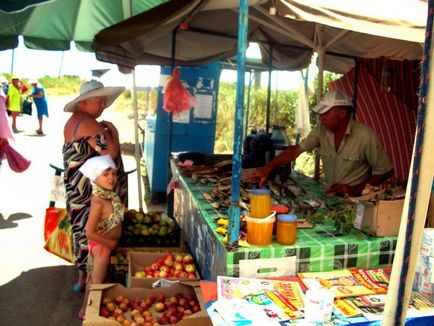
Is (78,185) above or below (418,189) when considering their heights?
below

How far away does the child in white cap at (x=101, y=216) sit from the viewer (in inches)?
142

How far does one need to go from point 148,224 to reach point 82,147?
0.99 m

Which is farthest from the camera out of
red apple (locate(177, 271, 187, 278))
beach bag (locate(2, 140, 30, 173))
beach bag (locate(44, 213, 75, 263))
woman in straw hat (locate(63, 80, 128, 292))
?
beach bag (locate(2, 140, 30, 173))

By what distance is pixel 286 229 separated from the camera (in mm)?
2514

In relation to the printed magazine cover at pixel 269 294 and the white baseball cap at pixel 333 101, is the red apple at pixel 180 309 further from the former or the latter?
the white baseball cap at pixel 333 101

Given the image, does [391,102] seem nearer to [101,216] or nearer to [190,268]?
[190,268]

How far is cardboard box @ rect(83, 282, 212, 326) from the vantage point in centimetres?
258

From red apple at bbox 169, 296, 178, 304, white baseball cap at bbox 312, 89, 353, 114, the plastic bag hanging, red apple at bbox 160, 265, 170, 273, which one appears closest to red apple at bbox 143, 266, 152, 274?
red apple at bbox 160, 265, 170, 273

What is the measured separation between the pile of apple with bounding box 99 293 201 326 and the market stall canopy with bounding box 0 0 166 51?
4.33 m

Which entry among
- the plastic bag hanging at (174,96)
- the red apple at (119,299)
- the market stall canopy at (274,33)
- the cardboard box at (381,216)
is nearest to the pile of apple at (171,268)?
the red apple at (119,299)

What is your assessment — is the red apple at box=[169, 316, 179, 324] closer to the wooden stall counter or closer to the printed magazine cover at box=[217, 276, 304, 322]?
the wooden stall counter

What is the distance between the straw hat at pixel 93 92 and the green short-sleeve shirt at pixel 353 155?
1.89m

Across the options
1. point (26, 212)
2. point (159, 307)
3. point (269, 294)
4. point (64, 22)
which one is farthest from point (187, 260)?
point (64, 22)

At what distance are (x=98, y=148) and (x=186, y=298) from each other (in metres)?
1.67
